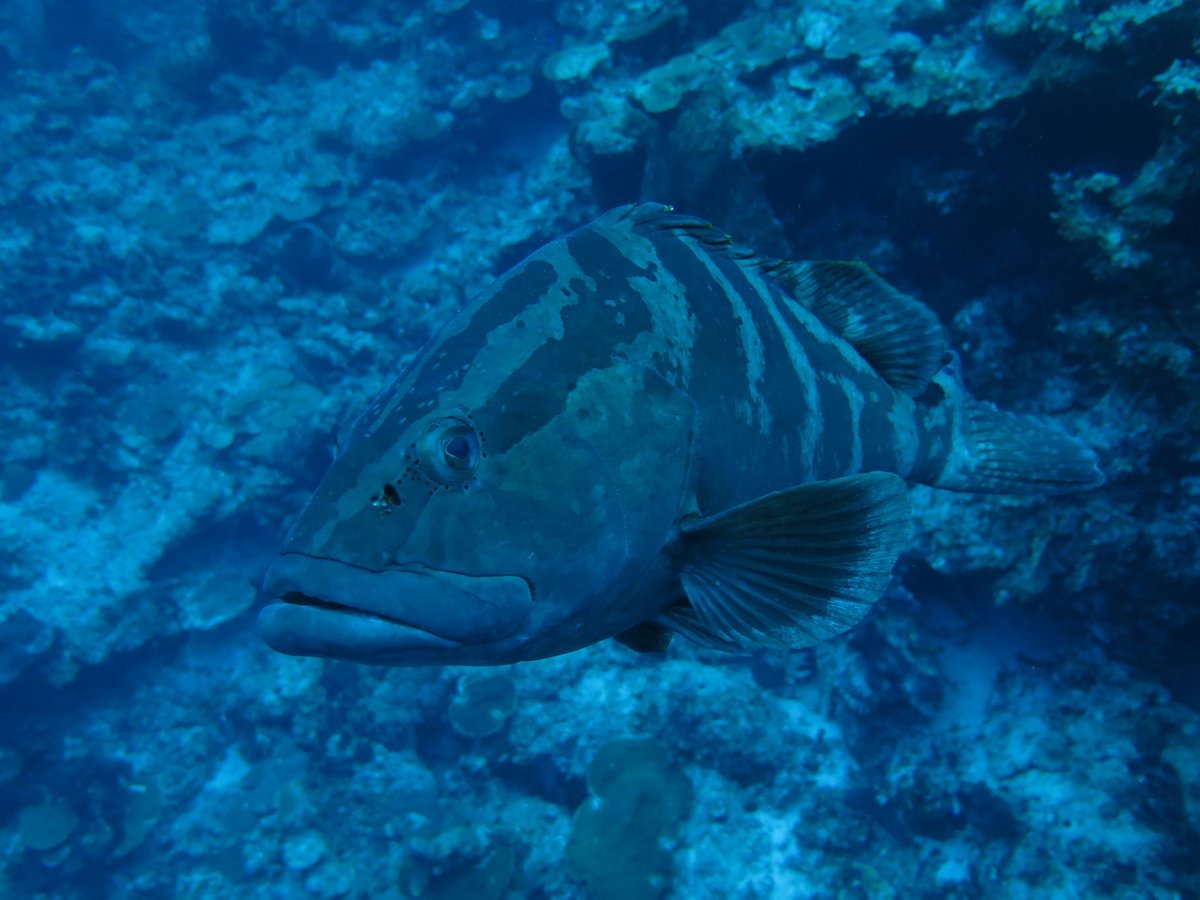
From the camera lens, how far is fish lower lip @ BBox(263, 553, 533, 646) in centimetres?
142

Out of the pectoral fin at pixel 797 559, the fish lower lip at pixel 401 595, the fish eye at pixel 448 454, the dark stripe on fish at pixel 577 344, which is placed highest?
the dark stripe on fish at pixel 577 344

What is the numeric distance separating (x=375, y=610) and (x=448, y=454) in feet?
1.24

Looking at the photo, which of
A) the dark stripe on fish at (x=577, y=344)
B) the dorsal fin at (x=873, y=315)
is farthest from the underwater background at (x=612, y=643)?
the dark stripe on fish at (x=577, y=344)

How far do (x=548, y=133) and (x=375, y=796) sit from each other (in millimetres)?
11655

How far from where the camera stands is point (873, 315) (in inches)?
104

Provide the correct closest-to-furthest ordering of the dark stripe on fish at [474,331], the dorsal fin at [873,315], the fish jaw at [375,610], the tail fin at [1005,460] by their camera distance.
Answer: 1. the fish jaw at [375,610]
2. the dark stripe on fish at [474,331]
3. the dorsal fin at [873,315]
4. the tail fin at [1005,460]

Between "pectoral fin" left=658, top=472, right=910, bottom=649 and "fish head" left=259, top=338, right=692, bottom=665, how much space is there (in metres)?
0.17

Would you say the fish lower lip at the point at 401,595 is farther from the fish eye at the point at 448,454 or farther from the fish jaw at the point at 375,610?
the fish eye at the point at 448,454

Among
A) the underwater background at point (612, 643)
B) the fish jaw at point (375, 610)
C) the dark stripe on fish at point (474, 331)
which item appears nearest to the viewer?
the fish jaw at point (375, 610)

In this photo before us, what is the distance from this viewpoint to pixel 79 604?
959 cm

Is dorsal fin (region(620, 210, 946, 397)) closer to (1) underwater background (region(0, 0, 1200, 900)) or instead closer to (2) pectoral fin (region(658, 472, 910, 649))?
(2) pectoral fin (region(658, 472, 910, 649))

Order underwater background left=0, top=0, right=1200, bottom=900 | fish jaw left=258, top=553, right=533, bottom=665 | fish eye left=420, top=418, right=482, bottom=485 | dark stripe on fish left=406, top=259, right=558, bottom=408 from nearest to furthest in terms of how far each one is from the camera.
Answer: fish jaw left=258, top=553, right=533, bottom=665 → fish eye left=420, top=418, right=482, bottom=485 → dark stripe on fish left=406, top=259, right=558, bottom=408 → underwater background left=0, top=0, right=1200, bottom=900

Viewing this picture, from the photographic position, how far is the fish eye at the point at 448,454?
154cm

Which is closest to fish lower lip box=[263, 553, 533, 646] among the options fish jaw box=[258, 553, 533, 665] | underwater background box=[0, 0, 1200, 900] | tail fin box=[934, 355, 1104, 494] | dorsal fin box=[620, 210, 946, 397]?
fish jaw box=[258, 553, 533, 665]
